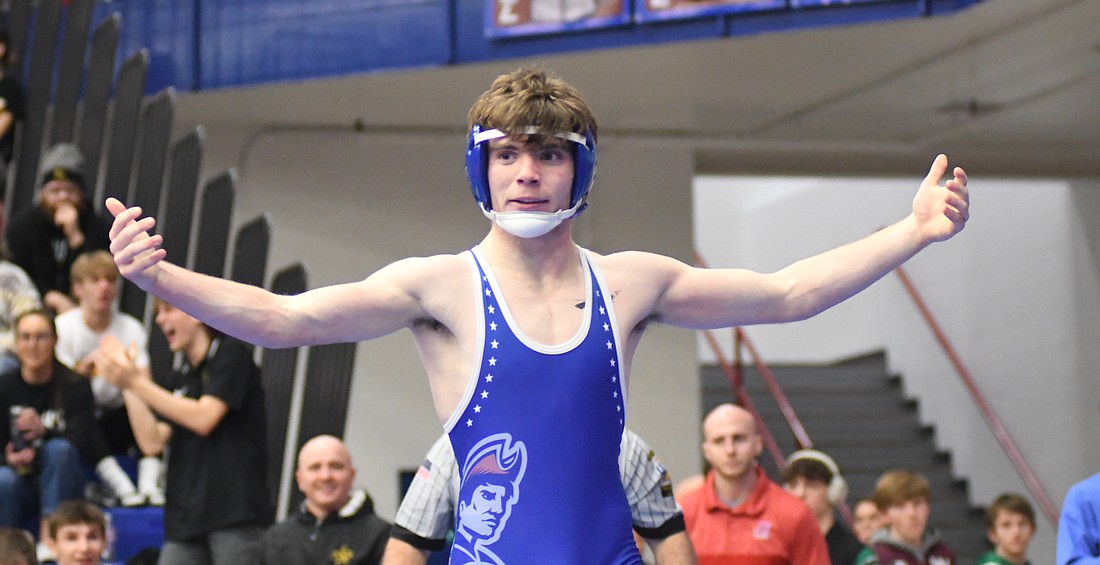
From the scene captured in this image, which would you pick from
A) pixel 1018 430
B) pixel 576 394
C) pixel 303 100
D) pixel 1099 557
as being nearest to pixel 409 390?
pixel 303 100

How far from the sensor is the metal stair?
1260cm

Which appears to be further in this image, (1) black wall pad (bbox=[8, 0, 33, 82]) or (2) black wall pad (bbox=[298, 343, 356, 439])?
(1) black wall pad (bbox=[8, 0, 33, 82])

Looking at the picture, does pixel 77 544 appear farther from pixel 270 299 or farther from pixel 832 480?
pixel 270 299

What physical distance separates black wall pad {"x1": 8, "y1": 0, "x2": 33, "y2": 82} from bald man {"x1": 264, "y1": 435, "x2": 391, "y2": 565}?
594 centimetres

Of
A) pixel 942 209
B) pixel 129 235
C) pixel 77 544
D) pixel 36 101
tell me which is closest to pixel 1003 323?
pixel 36 101

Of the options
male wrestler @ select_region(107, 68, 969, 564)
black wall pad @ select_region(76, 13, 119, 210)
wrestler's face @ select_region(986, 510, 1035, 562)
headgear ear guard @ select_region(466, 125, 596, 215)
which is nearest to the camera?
male wrestler @ select_region(107, 68, 969, 564)

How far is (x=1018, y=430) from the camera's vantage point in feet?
42.2

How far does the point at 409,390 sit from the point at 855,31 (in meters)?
4.25

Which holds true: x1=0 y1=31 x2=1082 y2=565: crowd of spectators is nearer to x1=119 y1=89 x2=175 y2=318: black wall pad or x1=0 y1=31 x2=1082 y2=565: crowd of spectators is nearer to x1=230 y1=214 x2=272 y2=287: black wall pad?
x1=230 y1=214 x2=272 y2=287: black wall pad

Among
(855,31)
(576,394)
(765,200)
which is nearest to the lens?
(576,394)

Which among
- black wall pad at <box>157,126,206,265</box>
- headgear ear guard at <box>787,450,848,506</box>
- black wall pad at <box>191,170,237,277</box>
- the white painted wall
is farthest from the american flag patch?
the white painted wall

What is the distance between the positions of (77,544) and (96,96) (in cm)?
474

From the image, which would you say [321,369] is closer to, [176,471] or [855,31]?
[176,471]

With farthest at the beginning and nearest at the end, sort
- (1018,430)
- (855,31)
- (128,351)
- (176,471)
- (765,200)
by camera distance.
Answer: (765,200), (1018,430), (855,31), (128,351), (176,471)
